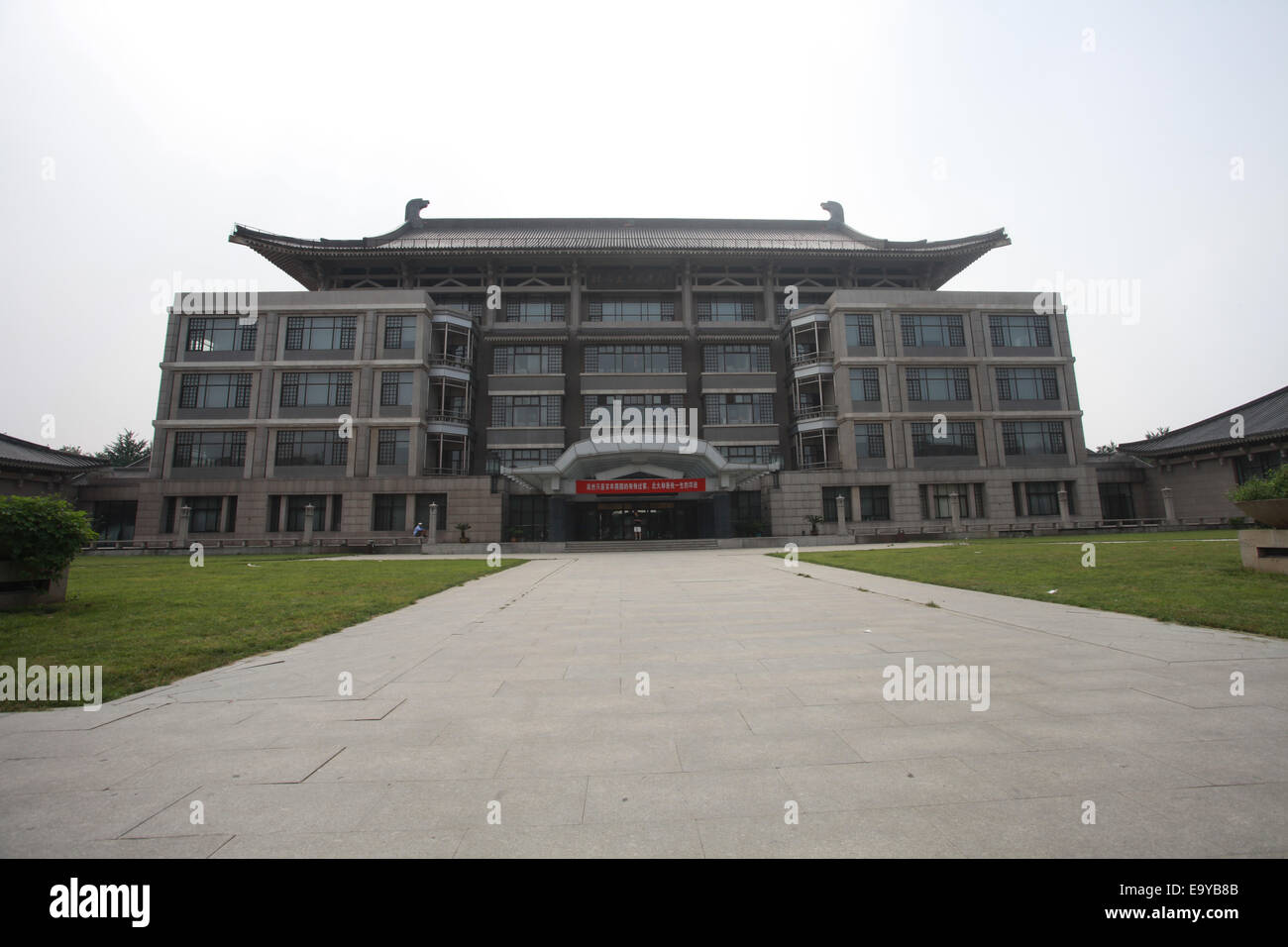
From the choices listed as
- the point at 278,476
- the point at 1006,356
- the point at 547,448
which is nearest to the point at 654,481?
the point at 547,448

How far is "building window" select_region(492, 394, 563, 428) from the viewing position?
41.3 metres

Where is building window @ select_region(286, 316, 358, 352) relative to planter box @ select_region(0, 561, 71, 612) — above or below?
above

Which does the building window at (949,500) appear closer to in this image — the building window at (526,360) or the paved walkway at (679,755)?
the building window at (526,360)

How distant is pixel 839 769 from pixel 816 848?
90cm

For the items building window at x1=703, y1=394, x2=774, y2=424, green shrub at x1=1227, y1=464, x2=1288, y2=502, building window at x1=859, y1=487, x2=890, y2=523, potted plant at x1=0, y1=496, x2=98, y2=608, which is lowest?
potted plant at x1=0, y1=496, x2=98, y2=608

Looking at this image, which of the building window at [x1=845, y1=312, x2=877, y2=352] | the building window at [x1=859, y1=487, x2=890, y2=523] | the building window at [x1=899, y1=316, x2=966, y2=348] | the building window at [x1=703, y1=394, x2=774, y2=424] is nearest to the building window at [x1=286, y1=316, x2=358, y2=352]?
the building window at [x1=703, y1=394, x2=774, y2=424]

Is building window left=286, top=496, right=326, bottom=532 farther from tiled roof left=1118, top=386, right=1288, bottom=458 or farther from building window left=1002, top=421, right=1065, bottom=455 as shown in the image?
tiled roof left=1118, top=386, right=1288, bottom=458

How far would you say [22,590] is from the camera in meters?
9.27

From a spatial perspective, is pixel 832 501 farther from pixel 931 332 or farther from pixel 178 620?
pixel 178 620

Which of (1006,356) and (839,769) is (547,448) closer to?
(1006,356)

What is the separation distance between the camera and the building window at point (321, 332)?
38688 mm

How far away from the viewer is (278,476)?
37.1 meters

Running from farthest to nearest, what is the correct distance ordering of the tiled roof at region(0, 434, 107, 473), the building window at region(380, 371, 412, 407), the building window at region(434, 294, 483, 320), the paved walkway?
the building window at region(434, 294, 483, 320) → the building window at region(380, 371, 412, 407) → the tiled roof at region(0, 434, 107, 473) → the paved walkway

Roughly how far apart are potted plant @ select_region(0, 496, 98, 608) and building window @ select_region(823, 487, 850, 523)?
34.9 metres
